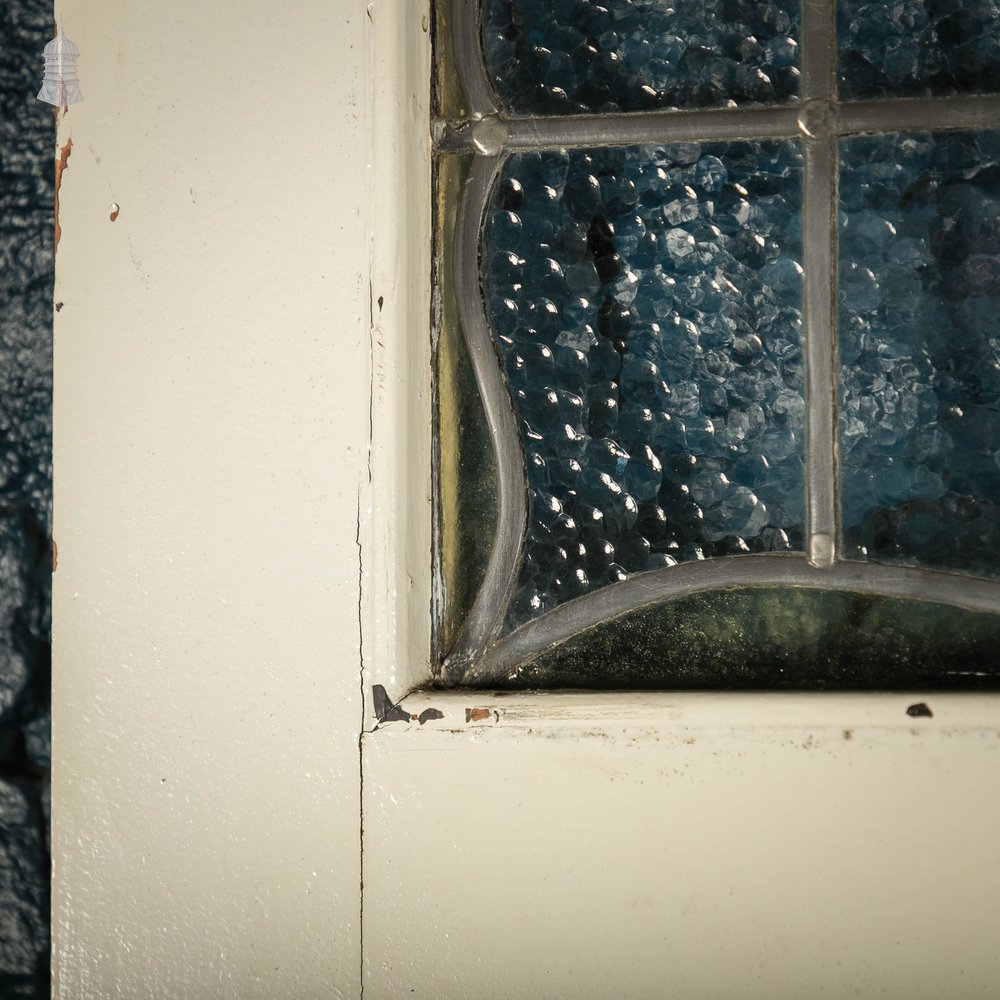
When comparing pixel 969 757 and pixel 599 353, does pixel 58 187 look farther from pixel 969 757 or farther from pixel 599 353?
pixel 969 757

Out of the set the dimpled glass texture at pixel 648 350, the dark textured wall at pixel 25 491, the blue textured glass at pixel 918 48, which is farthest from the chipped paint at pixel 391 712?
the blue textured glass at pixel 918 48

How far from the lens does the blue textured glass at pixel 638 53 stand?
30.3 inches

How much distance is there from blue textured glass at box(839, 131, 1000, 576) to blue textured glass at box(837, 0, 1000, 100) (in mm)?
52

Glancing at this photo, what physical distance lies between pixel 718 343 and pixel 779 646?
32 centimetres

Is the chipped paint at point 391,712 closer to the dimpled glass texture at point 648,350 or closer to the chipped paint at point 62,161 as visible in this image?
the dimpled glass texture at point 648,350

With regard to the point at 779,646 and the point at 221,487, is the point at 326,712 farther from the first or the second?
the point at 779,646

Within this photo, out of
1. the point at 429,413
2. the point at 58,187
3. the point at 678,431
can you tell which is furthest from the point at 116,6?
the point at 678,431

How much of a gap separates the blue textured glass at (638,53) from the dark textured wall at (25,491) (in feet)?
1.69

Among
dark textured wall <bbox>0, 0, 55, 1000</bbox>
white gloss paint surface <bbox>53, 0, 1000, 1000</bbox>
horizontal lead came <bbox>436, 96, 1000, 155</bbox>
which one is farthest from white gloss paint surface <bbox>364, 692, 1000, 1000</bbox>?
horizontal lead came <bbox>436, 96, 1000, 155</bbox>

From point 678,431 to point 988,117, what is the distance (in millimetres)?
433

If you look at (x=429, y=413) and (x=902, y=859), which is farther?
(x=429, y=413)

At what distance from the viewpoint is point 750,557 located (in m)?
0.76

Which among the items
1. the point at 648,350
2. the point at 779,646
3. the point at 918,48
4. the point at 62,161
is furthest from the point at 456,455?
the point at 918,48

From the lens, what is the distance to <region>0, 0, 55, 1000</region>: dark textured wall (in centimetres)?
80
